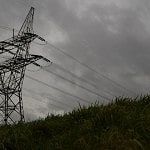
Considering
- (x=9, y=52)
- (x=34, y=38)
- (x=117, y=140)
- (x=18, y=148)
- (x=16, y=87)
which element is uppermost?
(x=34, y=38)

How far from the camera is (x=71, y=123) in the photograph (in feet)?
32.4

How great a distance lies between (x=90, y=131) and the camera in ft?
29.3

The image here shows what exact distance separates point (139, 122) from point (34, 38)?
3682 centimetres

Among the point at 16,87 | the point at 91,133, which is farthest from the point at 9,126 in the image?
the point at 16,87

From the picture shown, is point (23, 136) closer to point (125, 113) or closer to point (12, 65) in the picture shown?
point (125, 113)

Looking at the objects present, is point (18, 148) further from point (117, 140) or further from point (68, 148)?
point (117, 140)

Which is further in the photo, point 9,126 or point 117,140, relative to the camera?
point 9,126

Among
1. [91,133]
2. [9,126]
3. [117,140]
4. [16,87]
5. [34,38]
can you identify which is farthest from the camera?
[34,38]

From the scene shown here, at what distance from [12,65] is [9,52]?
164cm

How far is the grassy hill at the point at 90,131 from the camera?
8.28m

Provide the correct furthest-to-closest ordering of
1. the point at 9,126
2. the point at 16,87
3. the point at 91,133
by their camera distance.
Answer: the point at 16,87 < the point at 9,126 < the point at 91,133

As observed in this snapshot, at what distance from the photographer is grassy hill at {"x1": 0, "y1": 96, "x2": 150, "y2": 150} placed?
8281 millimetres

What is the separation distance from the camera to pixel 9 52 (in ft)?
141

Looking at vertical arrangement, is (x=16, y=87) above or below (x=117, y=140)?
above
